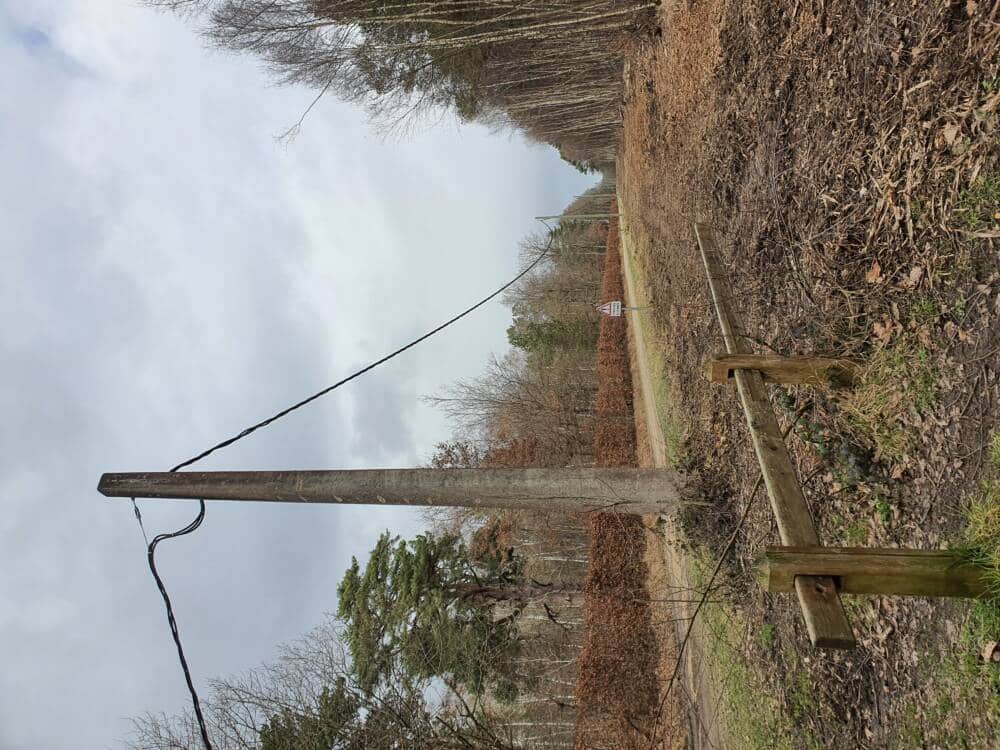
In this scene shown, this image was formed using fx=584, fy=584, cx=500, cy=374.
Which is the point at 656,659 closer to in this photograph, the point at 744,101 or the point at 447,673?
the point at 447,673

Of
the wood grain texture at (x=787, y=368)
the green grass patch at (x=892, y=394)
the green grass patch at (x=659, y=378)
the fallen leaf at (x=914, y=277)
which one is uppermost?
the green grass patch at (x=659, y=378)

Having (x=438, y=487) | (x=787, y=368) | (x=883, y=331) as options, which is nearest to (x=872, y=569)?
(x=787, y=368)

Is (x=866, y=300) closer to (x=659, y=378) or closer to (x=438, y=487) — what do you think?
(x=438, y=487)

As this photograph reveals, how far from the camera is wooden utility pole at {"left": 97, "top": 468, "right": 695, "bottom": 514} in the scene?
515 cm

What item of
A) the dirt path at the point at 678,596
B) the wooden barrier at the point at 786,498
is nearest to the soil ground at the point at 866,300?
the wooden barrier at the point at 786,498

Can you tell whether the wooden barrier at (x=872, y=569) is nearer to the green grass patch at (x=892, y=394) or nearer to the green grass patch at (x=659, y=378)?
the green grass patch at (x=892, y=394)

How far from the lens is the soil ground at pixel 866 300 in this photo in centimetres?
330

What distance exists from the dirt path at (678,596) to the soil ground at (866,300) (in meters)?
1.70

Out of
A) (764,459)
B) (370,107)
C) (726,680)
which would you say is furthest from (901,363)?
(370,107)

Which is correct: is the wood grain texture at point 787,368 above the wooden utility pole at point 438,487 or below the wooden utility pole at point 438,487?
below

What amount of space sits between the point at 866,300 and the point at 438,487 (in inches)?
154

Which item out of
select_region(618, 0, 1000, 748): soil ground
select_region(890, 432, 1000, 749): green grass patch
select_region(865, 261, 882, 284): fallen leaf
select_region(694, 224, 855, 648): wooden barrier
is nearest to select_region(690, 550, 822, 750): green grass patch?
select_region(618, 0, 1000, 748): soil ground

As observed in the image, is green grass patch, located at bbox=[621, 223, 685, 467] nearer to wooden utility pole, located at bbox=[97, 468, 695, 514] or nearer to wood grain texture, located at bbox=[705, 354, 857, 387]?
wooden utility pole, located at bbox=[97, 468, 695, 514]

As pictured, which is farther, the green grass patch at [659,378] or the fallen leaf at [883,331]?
the green grass patch at [659,378]
